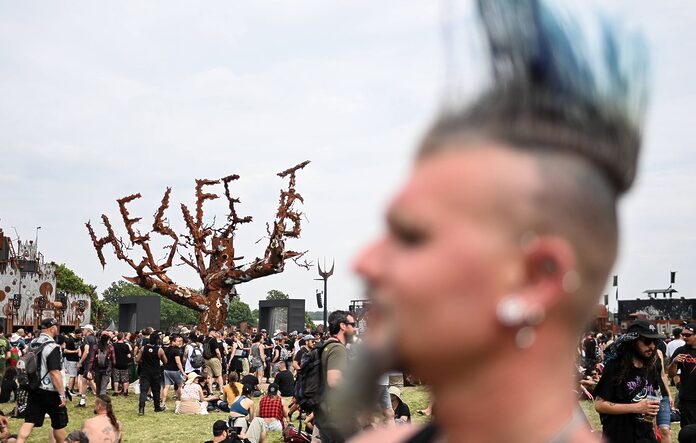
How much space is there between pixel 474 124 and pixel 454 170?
0.08 meters

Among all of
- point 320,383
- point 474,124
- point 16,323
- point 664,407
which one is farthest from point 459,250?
point 16,323

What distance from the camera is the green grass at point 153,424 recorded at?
42.3ft

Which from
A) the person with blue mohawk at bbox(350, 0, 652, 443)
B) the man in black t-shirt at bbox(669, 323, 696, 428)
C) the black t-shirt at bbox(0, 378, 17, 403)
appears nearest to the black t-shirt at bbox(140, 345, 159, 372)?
the black t-shirt at bbox(0, 378, 17, 403)

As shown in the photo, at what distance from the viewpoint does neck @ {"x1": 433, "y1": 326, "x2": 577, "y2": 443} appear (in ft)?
2.83

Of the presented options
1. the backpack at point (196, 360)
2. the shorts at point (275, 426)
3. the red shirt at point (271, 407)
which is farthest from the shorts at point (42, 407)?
the backpack at point (196, 360)

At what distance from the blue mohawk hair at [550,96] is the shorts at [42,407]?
33.0 ft

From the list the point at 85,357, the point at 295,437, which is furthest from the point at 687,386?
the point at 85,357

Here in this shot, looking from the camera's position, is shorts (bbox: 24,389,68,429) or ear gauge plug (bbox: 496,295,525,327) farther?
shorts (bbox: 24,389,68,429)

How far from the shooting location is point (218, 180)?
2592 cm

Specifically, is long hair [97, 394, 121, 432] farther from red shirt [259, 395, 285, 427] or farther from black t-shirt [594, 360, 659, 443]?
Result: black t-shirt [594, 360, 659, 443]

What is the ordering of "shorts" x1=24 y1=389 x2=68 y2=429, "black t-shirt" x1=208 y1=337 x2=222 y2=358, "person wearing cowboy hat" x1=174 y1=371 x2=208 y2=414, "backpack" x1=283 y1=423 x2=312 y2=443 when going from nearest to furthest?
1. "shorts" x1=24 y1=389 x2=68 y2=429
2. "backpack" x1=283 y1=423 x2=312 y2=443
3. "person wearing cowboy hat" x1=174 y1=371 x2=208 y2=414
4. "black t-shirt" x1=208 y1=337 x2=222 y2=358

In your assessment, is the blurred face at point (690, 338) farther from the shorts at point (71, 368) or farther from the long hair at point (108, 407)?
the shorts at point (71, 368)

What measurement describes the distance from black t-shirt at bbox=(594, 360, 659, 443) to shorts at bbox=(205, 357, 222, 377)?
598 inches

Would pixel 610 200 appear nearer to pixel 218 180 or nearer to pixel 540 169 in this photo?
pixel 540 169
